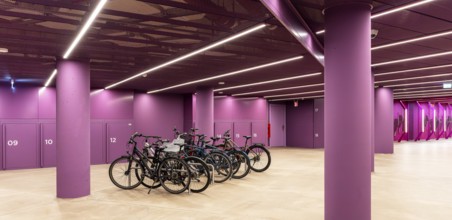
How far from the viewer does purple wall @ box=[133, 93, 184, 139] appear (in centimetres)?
1293

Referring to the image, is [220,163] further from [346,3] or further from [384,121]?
[384,121]

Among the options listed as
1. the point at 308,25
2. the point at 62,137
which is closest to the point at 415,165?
the point at 308,25

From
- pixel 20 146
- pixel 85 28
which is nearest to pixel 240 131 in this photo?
pixel 20 146

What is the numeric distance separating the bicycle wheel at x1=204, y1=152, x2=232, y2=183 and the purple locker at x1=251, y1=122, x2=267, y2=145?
8.54 m

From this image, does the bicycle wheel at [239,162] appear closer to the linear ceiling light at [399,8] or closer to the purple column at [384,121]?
the linear ceiling light at [399,8]

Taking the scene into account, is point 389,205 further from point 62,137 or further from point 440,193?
point 62,137

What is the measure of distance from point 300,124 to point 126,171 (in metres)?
12.3

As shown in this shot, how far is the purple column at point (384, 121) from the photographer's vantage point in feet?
42.0

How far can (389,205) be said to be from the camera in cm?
516

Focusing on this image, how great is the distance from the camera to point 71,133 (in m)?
6.00

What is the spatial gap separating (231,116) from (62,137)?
32.1 ft

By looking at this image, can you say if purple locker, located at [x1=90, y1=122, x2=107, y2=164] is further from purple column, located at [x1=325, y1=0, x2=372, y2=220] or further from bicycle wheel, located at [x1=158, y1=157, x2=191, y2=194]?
purple column, located at [x1=325, y1=0, x2=372, y2=220]

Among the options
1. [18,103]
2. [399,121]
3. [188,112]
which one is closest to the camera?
[18,103]

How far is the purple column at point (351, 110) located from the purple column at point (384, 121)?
33.7 feet
